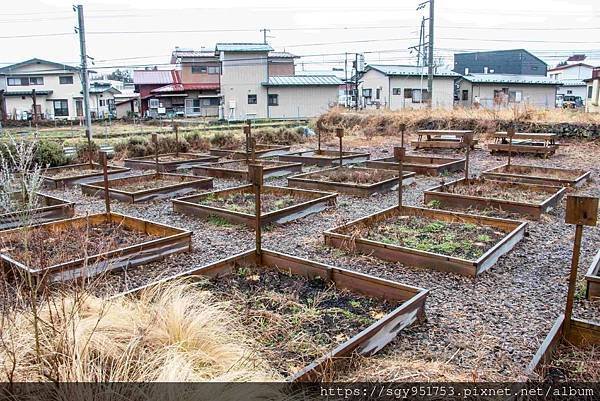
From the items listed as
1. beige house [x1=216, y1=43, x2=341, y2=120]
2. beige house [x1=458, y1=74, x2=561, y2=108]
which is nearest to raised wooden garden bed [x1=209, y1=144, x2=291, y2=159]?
beige house [x1=216, y1=43, x2=341, y2=120]

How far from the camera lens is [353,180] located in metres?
9.05

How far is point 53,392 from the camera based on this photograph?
2172 mm

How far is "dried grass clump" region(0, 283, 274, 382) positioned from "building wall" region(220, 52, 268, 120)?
27136 mm

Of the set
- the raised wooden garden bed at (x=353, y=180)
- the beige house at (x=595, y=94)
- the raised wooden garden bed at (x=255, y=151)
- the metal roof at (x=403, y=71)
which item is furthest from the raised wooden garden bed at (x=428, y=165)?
the metal roof at (x=403, y=71)

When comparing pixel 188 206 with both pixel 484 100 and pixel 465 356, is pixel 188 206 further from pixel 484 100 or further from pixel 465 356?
pixel 484 100

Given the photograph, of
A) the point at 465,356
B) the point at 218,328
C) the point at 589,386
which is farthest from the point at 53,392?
the point at 589,386

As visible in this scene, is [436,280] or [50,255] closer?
[436,280]

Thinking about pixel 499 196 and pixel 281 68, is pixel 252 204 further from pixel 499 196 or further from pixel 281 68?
pixel 281 68

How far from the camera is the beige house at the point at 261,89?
29719 millimetres

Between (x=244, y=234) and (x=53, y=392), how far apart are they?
3.79m

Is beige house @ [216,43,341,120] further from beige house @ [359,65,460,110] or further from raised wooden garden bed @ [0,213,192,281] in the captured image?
raised wooden garden bed @ [0,213,192,281]

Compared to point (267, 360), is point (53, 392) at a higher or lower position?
higher

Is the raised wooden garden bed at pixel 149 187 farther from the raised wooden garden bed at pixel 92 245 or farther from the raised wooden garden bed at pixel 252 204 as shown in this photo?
the raised wooden garden bed at pixel 92 245

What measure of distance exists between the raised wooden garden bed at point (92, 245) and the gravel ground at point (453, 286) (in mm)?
141
